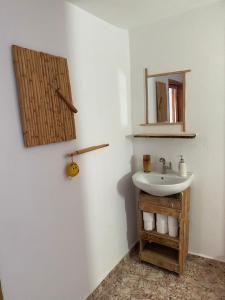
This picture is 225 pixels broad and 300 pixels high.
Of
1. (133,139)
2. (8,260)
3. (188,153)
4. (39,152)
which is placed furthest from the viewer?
(133,139)

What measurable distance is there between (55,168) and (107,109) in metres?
0.77

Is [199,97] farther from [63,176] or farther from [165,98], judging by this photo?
[63,176]

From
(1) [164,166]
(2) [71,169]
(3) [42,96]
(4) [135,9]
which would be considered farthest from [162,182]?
(4) [135,9]

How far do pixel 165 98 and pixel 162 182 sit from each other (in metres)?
0.79

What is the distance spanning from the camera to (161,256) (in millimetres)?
2152

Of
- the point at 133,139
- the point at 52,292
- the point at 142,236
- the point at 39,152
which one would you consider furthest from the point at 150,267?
the point at 39,152

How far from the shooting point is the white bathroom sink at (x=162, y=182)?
186 centimetres

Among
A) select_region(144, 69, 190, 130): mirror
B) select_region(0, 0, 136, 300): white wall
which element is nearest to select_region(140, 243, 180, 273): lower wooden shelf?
select_region(0, 0, 136, 300): white wall

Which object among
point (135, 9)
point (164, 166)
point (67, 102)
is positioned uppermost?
point (135, 9)

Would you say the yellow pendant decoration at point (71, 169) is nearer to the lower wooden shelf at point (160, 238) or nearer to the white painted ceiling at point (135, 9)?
the lower wooden shelf at point (160, 238)

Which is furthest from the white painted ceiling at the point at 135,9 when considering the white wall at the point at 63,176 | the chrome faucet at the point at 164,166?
the chrome faucet at the point at 164,166

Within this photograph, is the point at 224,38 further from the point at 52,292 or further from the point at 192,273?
the point at 52,292

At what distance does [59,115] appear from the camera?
1.50 m

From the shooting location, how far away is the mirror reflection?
2084mm
